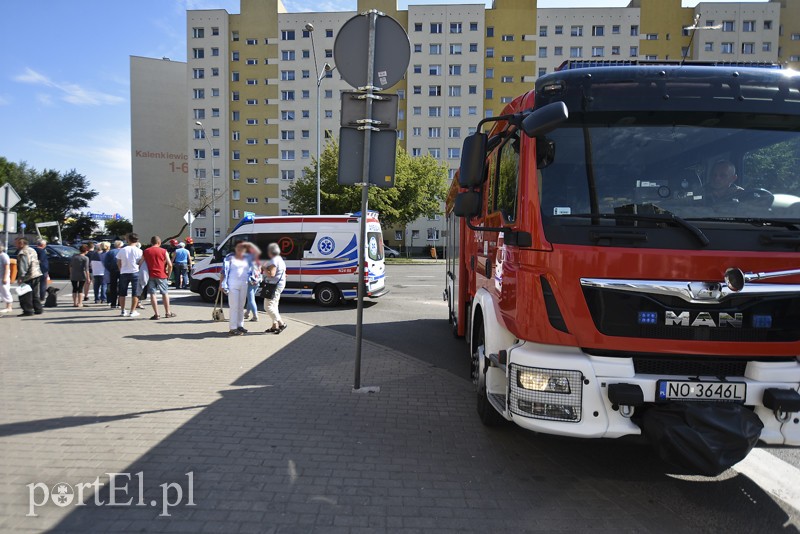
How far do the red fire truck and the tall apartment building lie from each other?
5990 cm

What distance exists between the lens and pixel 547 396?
3.19 metres

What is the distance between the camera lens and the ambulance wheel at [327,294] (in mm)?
14047

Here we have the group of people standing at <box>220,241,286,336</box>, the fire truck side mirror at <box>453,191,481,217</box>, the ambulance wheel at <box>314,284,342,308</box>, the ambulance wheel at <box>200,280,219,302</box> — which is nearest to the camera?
the fire truck side mirror at <box>453,191,481,217</box>

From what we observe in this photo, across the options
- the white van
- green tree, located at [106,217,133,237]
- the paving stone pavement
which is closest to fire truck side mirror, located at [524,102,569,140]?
the paving stone pavement

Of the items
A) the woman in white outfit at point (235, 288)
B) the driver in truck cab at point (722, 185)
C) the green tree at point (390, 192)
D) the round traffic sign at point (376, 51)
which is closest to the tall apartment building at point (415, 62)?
the green tree at point (390, 192)

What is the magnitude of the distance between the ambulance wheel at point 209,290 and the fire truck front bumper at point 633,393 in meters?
13.0

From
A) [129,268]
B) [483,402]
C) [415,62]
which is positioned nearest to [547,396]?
[483,402]

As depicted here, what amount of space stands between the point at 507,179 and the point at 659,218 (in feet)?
3.98

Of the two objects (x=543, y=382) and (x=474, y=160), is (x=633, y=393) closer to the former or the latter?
(x=543, y=382)

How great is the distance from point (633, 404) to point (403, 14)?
230 ft

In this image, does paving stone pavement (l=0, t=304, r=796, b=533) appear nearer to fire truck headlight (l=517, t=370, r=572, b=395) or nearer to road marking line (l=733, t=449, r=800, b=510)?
road marking line (l=733, t=449, r=800, b=510)

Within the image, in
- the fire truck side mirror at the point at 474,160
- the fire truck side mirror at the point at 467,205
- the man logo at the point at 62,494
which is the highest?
the fire truck side mirror at the point at 474,160

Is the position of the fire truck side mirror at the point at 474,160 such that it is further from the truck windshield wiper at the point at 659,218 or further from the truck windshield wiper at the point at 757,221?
the truck windshield wiper at the point at 757,221

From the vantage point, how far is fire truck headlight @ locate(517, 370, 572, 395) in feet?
10.3
